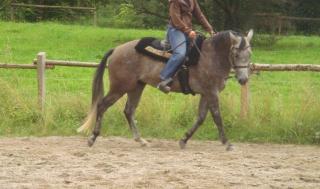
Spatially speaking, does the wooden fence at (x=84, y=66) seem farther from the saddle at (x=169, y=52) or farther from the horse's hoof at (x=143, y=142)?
the horse's hoof at (x=143, y=142)

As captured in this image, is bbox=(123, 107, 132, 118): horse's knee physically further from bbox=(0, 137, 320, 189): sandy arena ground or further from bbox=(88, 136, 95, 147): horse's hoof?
bbox=(88, 136, 95, 147): horse's hoof

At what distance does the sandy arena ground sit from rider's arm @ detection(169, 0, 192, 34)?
70.0 inches

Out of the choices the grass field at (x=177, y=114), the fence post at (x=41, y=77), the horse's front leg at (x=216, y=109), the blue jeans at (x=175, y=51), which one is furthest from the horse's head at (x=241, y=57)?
the fence post at (x=41, y=77)

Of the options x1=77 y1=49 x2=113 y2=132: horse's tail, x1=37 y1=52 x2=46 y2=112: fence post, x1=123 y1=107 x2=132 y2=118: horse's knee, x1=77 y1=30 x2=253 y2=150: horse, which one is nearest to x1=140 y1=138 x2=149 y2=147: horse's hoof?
x1=77 y1=30 x2=253 y2=150: horse

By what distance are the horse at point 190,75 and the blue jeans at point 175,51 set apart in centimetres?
21

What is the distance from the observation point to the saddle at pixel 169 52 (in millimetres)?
9516

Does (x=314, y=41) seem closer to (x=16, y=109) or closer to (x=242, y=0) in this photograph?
(x=242, y=0)

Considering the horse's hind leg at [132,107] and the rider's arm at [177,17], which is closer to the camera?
the rider's arm at [177,17]

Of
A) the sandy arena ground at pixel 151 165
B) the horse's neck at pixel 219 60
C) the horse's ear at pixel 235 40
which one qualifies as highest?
the horse's ear at pixel 235 40

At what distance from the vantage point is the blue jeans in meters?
9.30

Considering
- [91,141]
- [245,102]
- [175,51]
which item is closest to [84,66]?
[91,141]

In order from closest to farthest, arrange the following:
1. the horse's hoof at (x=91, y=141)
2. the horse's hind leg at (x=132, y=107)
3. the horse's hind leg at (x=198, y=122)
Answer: the horse's hind leg at (x=198, y=122) < the horse's hoof at (x=91, y=141) < the horse's hind leg at (x=132, y=107)

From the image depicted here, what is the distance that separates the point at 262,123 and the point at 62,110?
3469 mm

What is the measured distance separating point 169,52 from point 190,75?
0.46 meters
